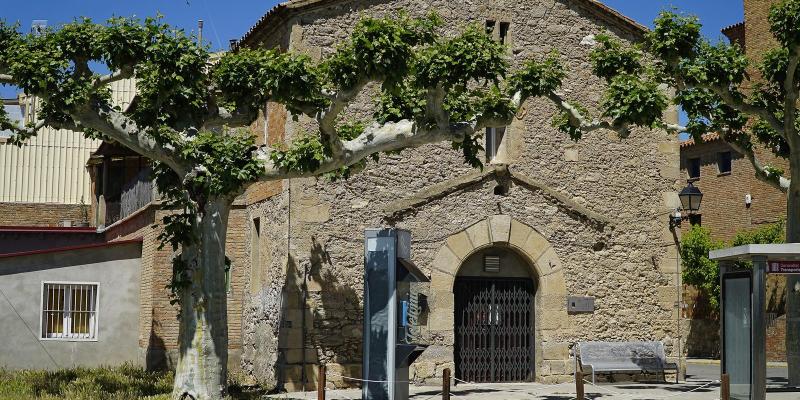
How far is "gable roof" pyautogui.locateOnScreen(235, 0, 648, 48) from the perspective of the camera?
1781 cm

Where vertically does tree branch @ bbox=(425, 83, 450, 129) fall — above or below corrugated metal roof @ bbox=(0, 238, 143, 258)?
above

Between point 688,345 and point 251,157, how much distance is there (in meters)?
21.8

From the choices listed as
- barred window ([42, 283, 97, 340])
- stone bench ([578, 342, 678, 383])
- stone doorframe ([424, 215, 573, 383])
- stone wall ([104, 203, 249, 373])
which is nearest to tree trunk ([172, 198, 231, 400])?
stone doorframe ([424, 215, 573, 383])

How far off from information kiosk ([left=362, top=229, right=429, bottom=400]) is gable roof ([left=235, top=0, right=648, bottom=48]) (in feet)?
15.9

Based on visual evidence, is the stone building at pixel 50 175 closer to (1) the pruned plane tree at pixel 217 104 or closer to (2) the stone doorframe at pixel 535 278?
(2) the stone doorframe at pixel 535 278

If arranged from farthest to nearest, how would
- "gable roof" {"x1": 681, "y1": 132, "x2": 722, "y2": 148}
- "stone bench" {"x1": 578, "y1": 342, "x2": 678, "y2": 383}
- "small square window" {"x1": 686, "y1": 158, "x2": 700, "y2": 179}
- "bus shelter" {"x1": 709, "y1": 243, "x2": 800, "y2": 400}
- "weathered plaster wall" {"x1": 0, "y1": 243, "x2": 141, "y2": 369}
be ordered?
"small square window" {"x1": 686, "y1": 158, "x2": 700, "y2": 179} → "gable roof" {"x1": 681, "y1": 132, "x2": 722, "y2": 148} → "weathered plaster wall" {"x1": 0, "y1": 243, "x2": 141, "y2": 369} → "stone bench" {"x1": 578, "y1": 342, "x2": 678, "y2": 383} → "bus shelter" {"x1": 709, "y1": 243, "x2": 800, "y2": 400}

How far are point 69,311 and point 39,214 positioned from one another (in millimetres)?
13725

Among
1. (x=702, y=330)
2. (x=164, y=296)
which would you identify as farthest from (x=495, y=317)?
(x=702, y=330)

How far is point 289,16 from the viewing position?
58.9ft

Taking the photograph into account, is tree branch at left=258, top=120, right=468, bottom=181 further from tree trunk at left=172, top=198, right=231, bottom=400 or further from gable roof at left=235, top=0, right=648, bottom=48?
gable roof at left=235, top=0, right=648, bottom=48

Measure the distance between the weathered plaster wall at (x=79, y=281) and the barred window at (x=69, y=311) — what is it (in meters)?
0.13

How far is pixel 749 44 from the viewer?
32.3m

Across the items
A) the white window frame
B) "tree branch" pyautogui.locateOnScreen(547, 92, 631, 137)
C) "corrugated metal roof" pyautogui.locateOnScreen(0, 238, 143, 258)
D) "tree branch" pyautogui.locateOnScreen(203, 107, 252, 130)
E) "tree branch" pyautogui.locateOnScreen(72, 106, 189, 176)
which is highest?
"tree branch" pyautogui.locateOnScreen(547, 92, 631, 137)

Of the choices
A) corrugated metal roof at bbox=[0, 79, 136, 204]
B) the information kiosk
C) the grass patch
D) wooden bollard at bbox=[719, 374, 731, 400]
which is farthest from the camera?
corrugated metal roof at bbox=[0, 79, 136, 204]
